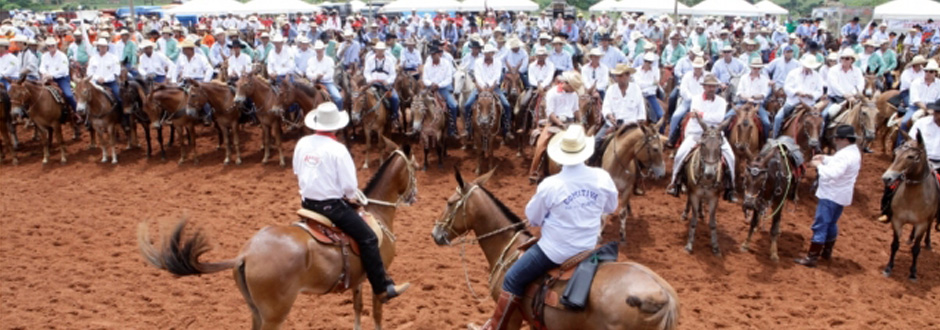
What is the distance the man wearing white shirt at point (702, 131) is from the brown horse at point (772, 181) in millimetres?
441

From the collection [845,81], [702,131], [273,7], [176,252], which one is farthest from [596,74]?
[273,7]

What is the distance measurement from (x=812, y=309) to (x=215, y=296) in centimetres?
720

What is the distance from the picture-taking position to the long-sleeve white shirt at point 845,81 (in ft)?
45.4

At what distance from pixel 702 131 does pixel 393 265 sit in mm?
5117

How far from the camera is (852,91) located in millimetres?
13742

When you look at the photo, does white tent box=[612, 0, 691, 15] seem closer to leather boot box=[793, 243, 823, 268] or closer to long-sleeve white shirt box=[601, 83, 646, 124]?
long-sleeve white shirt box=[601, 83, 646, 124]

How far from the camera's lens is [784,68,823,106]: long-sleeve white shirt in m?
13.2

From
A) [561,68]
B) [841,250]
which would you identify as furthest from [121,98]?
[841,250]

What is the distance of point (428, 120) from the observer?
46.5ft

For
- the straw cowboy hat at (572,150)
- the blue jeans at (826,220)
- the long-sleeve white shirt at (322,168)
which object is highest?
the straw cowboy hat at (572,150)

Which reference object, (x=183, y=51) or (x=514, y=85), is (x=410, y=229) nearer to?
(x=514, y=85)

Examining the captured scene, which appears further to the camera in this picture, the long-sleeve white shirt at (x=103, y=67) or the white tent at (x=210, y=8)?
the white tent at (x=210, y=8)

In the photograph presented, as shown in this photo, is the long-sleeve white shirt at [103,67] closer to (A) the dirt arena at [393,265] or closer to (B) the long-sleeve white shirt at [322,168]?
(A) the dirt arena at [393,265]

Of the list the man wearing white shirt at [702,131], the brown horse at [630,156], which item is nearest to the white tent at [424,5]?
the man wearing white shirt at [702,131]
